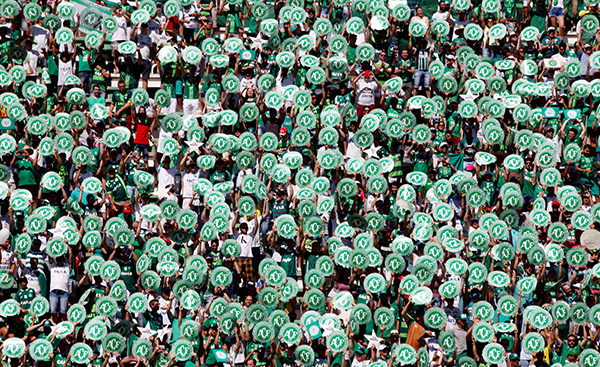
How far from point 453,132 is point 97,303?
6006mm

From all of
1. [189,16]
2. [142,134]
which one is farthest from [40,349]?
[189,16]

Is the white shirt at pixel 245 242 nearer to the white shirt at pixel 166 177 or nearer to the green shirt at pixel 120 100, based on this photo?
the white shirt at pixel 166 177

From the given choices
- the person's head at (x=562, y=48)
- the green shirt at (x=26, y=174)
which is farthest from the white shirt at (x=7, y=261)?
the person's head at (x=562, y=48)

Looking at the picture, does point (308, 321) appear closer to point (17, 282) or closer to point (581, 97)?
point (17, 282)

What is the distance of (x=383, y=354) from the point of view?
854 inches

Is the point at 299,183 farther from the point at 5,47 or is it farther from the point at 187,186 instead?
the point at 5,47

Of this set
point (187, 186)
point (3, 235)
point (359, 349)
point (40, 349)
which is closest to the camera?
point (40, 349)

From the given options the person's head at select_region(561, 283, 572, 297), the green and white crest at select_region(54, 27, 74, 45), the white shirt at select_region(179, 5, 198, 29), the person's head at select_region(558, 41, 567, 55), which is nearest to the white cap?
the green and white crest at select_region(54, 27, 74, 45)

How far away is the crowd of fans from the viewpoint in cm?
2175

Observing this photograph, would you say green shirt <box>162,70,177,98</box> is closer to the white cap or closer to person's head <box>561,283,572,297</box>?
the white cap

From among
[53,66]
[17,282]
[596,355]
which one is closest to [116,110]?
[53,66]

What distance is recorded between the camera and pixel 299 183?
2259 cm

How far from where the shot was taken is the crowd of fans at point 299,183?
856 inches

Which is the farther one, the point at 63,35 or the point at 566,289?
the point at 63,35
